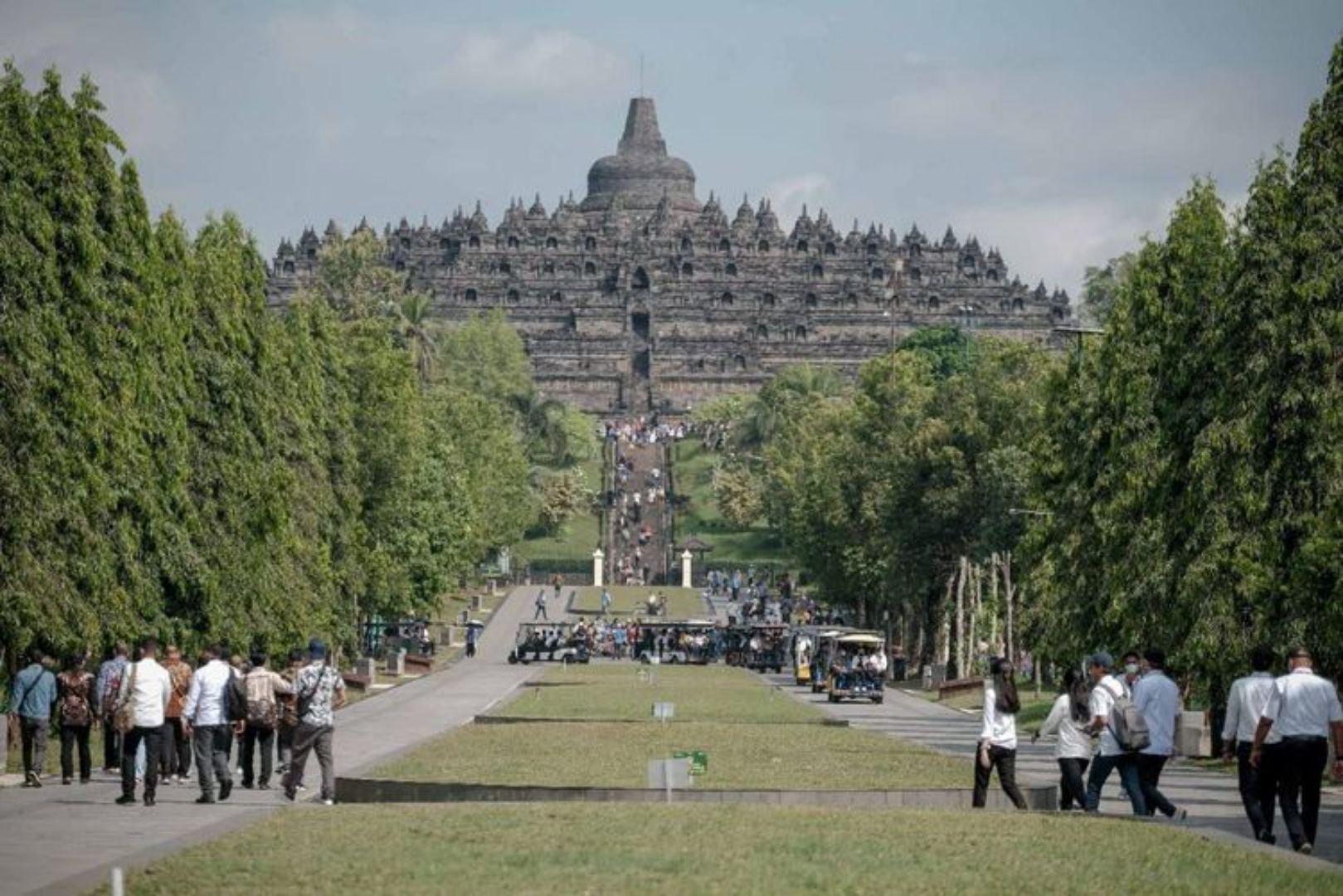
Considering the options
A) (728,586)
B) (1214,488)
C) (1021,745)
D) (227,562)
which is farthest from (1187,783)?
(728,586)

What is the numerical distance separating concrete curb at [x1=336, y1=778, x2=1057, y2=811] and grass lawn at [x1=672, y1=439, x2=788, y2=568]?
12074 centimetres

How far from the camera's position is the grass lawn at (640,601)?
124m

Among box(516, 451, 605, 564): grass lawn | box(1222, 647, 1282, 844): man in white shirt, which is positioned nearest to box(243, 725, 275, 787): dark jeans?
box(1222, 647, 1282, 844): man in white shirt

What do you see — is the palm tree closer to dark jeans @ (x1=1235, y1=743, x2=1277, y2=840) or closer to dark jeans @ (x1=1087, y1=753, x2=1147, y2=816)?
dark jeans @ (x1=1087, y1=753, x2=1147, y2=816)

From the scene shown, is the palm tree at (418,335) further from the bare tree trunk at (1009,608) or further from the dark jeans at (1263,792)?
the dark jeans at (1263,792)

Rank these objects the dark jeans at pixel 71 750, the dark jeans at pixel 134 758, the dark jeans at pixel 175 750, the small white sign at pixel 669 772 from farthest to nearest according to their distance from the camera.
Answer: the dark jeans at pixel 71 750 → the dark jeans at pixel 175 750 → the dark jeans at pixel 134 758 → the small white sign at pixel 669 772

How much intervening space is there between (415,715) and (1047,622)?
13414 mm

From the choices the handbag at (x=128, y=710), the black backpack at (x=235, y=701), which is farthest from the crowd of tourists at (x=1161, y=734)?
the handbag at (x=128, y=710)

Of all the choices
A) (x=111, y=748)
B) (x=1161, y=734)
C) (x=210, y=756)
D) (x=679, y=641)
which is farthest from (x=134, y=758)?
(x=679, y=641)

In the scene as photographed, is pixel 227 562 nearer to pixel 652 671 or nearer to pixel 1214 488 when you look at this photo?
pixel 1214 488

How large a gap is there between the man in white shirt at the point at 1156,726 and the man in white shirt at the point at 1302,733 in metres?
2.67

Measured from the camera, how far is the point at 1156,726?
28422 mm

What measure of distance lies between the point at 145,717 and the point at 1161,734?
10848mm

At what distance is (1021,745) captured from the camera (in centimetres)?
5156
